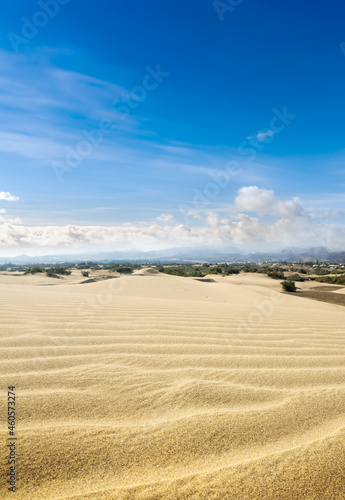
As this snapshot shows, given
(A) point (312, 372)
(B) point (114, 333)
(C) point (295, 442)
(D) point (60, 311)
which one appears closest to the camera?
(C) point (295, 442)

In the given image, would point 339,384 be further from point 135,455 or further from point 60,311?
point 60,311

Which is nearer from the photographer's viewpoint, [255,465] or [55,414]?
[255,465]

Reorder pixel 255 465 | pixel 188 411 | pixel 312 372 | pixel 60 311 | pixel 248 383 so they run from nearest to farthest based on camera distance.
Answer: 1. pixel 255 465
2. pixel 188 411
3. pixel 248 383
4. pixel 312 372
5. pixel 60 311

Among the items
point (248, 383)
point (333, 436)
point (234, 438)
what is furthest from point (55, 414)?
point (333, 436)

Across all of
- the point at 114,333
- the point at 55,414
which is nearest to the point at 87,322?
the point at 114,333

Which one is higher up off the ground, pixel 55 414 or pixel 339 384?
pixel 55 414

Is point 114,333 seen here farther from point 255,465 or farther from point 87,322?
point 255,465
